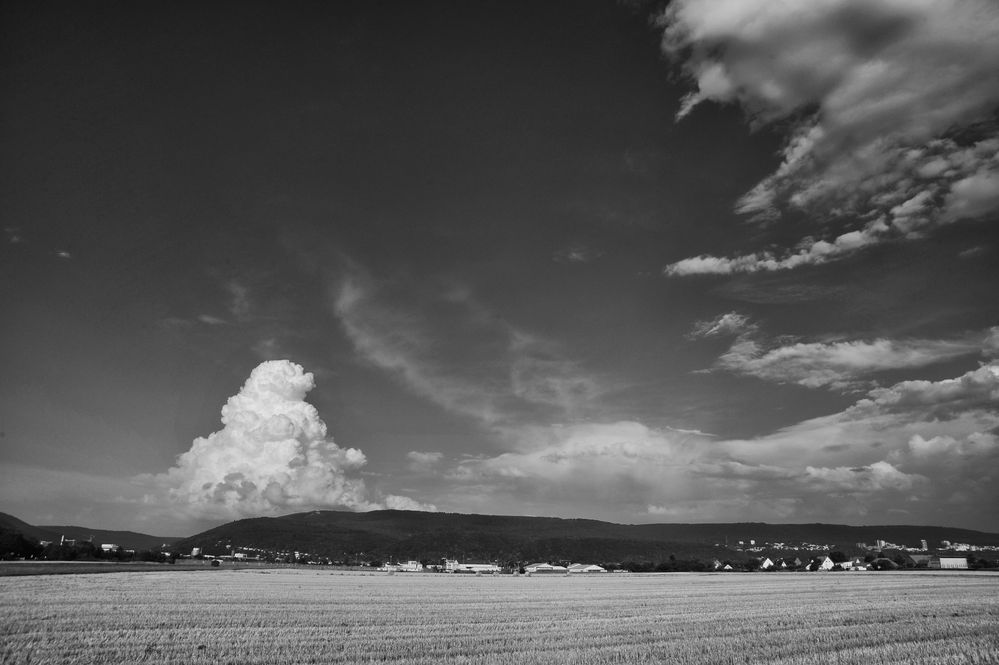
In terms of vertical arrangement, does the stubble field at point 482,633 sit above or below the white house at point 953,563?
above

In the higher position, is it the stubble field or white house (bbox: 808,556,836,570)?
the stubble field

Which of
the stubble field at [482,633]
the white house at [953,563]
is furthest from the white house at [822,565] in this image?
the stubble field at [482,633]

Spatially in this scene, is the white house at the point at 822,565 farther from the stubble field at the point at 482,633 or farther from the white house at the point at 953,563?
the stubble field at the point at 482,633

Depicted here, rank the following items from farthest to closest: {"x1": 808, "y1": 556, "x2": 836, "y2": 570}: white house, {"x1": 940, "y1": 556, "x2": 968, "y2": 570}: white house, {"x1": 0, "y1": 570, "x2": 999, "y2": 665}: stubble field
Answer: {"x1": 808, "y1": 556, "x2": 836, "y2": 570}: white house
{"x1": 940, "y1": 556, "x2": 968, "y2": 570}: white house
{"x1": 0, "y1": 570, "x2": 999, "y2": 665}: stubble field

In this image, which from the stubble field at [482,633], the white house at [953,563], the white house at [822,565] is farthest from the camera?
the white house at [822,565]

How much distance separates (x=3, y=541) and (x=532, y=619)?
156454 millimetres

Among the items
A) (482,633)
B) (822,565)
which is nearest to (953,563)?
(822,565)

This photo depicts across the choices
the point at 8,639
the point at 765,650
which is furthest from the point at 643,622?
the point at 8,639

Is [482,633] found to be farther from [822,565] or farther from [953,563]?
[822,565]

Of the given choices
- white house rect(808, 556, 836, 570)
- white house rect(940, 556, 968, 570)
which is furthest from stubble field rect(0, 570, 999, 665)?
white house rect(808, 556, 836, 570)

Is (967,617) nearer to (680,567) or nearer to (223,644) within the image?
(223,644)

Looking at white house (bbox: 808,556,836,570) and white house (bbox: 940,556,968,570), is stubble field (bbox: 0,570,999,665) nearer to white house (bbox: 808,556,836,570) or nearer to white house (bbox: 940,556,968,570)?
white house (bbox: 940,556,968,570)

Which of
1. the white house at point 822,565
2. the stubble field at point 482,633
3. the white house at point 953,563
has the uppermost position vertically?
the stubble field at point 482,633

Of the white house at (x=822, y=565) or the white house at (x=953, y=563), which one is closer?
the white house at (x=953, y=563)
